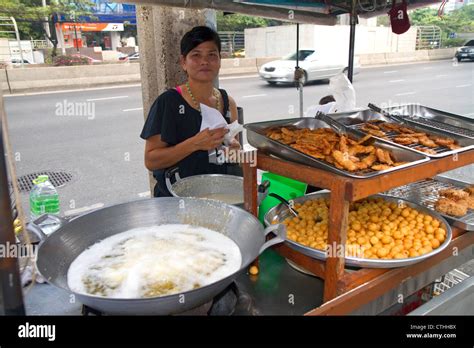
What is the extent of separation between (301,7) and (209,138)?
5.51ft

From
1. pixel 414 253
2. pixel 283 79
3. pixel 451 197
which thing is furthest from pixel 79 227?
pixel 283 79

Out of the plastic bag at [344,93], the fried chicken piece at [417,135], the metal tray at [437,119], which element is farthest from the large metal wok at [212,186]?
the plastic bag at [344,93]

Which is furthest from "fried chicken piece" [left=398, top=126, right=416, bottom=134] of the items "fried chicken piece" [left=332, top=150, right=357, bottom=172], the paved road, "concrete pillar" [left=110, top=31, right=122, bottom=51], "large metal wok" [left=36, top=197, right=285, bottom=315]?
"concrete pillar" [left=110, top=31, right=122, bottom=51]

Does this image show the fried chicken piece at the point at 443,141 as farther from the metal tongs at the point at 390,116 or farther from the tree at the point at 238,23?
the tree at the point at 238,23

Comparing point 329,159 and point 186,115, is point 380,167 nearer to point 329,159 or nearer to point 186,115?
point 329,159

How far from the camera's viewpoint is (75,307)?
1535 millimetres

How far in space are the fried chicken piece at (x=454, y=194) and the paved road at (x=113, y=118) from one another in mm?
3837

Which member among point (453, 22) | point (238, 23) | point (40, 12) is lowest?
point (40, 12)

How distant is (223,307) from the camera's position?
1.21 m

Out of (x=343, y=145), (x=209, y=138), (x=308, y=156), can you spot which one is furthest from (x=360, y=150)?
(x=209, y=138)

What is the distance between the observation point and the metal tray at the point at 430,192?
2.02 meters

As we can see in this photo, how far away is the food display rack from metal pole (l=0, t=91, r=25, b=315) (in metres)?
0.97

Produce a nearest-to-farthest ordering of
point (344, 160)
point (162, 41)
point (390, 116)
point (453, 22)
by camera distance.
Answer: point (344, 160)
point (390, 116)
point (162, 41)
point (453, 22)

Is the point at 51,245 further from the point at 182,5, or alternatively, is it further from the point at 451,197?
the point at 451,197
